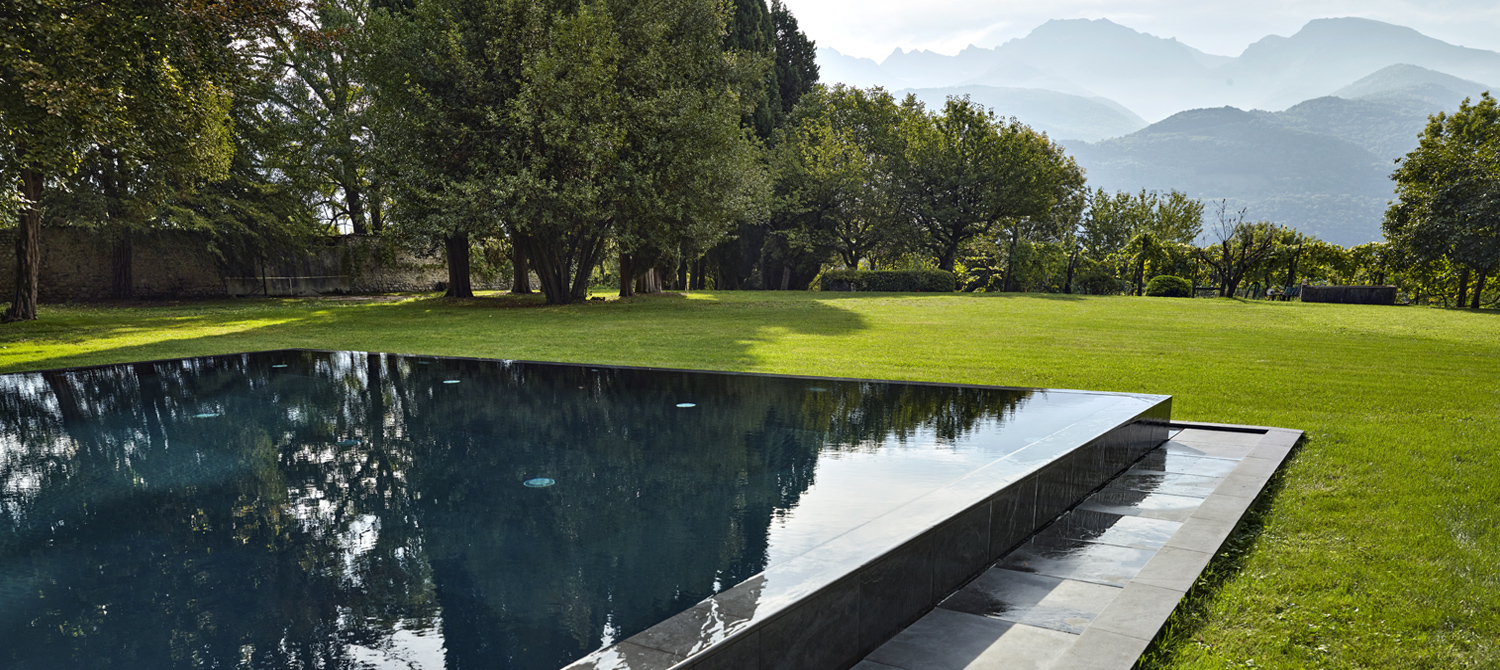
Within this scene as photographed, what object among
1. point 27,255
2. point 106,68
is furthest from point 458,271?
point 106,68

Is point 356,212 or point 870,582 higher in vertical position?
point 356,212

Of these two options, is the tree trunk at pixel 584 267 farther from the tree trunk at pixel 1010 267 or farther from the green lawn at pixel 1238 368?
the tree trunk at pixel 1010 267

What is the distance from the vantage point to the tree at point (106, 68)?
10.1m

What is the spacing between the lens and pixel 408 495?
3523 millimetres

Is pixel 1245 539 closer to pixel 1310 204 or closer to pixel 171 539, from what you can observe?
pixel 171 539

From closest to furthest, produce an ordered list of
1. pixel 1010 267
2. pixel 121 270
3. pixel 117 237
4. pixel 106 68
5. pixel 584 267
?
pixel 106 68 < pixel 584 267 < pixel 117 237 < pixel 121 270 < pixel 1010 267

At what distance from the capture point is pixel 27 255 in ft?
50.6

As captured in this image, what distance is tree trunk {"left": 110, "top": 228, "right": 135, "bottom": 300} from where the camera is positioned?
74.0ft

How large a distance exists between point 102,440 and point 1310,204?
178414 millimetres

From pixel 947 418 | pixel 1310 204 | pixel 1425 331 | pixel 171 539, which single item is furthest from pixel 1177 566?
pixel 1310 204

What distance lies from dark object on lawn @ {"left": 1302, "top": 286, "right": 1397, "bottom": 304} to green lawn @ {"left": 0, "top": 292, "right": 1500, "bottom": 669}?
522 cm

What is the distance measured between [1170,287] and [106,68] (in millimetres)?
30481

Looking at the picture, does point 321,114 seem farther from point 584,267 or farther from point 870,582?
point 870,582

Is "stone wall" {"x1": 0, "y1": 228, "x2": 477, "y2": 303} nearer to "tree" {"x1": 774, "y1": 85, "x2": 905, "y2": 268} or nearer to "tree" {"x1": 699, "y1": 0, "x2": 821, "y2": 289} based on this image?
"tree" {"x1": 699, "y1": 0, "x2": 821, "y2": 289}
